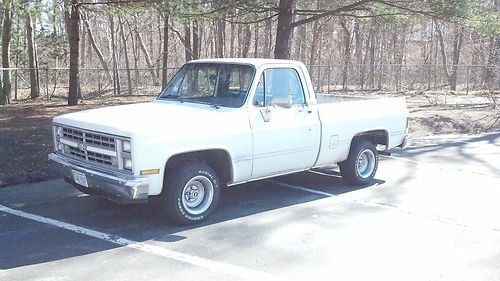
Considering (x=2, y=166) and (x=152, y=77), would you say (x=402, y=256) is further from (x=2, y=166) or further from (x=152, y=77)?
(x=152, y=77)

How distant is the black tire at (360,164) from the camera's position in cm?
774

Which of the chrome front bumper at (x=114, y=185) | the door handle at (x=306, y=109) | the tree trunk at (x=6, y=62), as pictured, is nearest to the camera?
the chrome front bumper at (x=114, y=185)

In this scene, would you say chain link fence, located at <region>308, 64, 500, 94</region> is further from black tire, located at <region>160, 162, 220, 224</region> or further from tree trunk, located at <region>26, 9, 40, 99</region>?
black tire, located at <region>160, 162, 220, 224</region>

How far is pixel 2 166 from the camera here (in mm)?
8219

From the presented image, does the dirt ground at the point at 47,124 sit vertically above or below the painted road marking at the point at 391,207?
above

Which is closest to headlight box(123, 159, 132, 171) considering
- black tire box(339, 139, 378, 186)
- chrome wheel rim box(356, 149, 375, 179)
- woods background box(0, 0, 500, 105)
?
black tire box(339, 139, 378, 186)

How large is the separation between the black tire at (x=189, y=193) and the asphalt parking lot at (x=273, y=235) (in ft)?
0.55

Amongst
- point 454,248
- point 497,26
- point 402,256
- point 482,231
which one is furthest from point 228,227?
point 497,26

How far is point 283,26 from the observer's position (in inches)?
577

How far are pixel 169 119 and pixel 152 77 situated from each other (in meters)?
22.3

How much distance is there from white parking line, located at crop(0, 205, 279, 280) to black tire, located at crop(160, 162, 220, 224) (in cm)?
60

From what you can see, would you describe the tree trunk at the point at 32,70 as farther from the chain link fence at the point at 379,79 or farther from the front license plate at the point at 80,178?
the front license plate at the point at 80,178

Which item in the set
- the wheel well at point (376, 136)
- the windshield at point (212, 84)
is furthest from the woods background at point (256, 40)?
the windshield at point (212, 84)

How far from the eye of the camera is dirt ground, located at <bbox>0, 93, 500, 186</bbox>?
8305 mm
